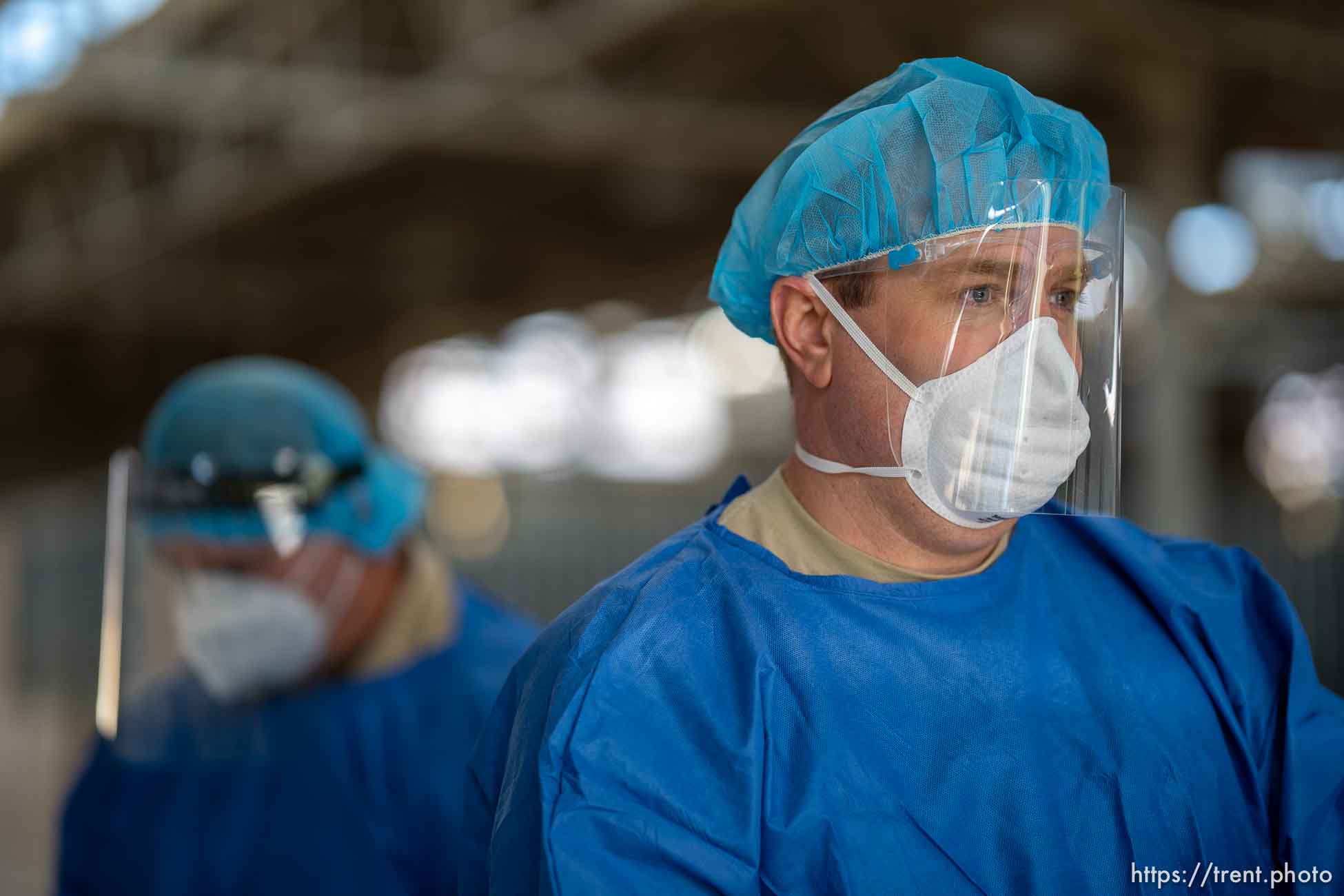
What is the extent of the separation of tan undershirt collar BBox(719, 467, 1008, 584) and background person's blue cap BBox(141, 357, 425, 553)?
130 cm

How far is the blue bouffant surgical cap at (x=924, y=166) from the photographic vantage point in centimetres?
163

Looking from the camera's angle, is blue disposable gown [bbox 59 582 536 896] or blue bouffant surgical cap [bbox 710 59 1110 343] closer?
blue bouffant surgical cap [bbox 710 59 1110 343]

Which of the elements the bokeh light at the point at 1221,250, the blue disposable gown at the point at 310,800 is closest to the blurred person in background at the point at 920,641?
the blue disposable gown at the point at 310,800

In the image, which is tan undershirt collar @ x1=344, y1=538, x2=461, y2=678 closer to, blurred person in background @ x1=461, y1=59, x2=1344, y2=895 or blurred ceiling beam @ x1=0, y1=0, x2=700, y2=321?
blurred person in background @ x1=461, y1=59, x2=1344, y2=895

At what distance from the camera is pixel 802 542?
1743mm

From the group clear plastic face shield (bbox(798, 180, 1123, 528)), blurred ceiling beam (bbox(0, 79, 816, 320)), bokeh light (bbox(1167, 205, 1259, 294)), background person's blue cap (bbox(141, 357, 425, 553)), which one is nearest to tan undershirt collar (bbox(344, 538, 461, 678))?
background person's blue cap (bbox(141, 357, 425, 553))

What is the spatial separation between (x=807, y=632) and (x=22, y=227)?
577 inches

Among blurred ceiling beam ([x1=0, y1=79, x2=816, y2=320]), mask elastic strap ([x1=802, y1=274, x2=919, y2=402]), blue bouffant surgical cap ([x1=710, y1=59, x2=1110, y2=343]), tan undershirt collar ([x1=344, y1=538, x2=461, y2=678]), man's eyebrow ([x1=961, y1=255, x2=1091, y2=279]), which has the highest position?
blurred ceiling beam ([x1=0, y1=79, x2=816, y2=320])

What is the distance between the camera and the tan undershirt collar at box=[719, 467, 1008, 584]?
5.64ft

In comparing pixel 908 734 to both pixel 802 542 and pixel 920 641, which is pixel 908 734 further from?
pixel 802 542

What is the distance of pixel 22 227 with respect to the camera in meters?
14.3

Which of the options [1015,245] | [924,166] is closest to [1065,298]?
[1015,245]

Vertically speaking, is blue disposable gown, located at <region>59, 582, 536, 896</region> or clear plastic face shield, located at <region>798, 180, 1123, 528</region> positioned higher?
clear plastic face shield, located at <region>798, 180, 1123, 528</region>

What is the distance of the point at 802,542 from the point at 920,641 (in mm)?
192
